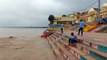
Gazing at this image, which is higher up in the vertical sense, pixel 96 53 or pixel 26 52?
pixel 96 53

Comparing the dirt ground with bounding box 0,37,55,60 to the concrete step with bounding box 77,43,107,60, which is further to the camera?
the dirt ground with bounding box 0,37,55,60

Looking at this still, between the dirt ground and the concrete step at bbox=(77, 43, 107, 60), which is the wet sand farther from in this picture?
the concrete step at bbox=(77, 43, 107, 60)

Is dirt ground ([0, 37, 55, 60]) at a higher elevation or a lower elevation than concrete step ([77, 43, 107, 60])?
lower

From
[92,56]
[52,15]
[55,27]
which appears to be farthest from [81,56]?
[52,15]

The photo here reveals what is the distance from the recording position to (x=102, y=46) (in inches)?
320

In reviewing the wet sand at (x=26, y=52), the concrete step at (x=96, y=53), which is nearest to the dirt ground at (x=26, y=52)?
the wet sand at (x=26, y=52)

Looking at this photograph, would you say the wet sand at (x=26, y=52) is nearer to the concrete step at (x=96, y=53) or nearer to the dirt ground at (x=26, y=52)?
the dirt ground at (x=26, y=52)

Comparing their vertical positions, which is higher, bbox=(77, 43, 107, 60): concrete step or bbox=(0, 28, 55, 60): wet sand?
bbox=(77, 43, 107, 60): concrete step

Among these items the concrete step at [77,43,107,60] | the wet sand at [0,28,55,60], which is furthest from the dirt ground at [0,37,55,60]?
the concrete step at [77,43,107,60]

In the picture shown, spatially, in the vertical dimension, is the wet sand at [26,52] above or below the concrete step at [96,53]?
below

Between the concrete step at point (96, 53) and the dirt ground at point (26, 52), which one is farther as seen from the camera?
the dirt ground at point (26, 52)

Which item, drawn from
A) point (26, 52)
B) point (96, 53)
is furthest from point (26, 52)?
point (96, 53)

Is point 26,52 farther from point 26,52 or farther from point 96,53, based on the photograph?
point 96,53

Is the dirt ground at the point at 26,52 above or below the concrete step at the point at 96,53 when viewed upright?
below
